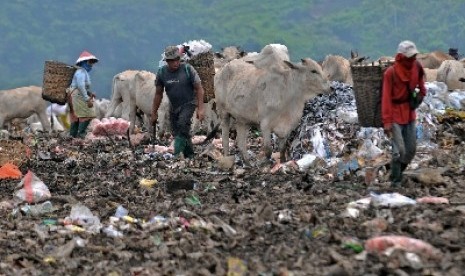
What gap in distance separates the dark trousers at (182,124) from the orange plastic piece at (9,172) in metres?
2.14

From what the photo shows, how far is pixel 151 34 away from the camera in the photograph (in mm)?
107688

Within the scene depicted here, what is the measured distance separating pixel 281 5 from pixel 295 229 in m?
98.9

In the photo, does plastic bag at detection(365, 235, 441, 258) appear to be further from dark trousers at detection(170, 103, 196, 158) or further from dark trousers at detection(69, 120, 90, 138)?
dark trousers at detection(69, 120, 90, 138)

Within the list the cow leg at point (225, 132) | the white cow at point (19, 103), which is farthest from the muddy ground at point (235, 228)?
the white cow at point (19, 103)

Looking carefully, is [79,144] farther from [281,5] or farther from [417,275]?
[281,5]

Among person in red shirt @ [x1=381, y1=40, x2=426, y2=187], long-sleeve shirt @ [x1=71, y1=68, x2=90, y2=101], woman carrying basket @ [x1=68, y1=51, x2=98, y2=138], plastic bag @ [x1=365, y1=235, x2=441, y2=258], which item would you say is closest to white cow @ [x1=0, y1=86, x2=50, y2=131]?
woman carrying basket @ [x1=68, y1=51, x2=98, y2=138]

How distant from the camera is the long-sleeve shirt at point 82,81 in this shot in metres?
18.3

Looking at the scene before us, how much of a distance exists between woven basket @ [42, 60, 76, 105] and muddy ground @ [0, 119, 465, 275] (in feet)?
23.1

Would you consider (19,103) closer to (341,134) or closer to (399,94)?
(341,134)

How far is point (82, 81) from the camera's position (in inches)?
722

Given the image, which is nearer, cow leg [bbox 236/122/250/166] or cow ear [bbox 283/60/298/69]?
cow ear [bbox 283/60/298/69]

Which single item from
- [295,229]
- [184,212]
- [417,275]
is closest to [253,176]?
[184,212]

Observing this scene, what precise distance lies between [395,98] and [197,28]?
9318cm

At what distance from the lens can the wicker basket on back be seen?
11750mm
